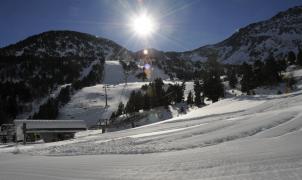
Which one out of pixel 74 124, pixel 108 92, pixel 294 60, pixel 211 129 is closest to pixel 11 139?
pixel 74 124

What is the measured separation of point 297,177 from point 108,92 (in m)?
143

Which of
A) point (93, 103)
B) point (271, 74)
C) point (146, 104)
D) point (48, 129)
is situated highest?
point (93, 103)

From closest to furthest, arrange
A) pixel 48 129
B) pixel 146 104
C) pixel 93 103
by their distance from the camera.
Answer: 1. pixel 48 129
2. pixel 146 104
3. pixel 93 103

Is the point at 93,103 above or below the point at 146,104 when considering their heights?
above

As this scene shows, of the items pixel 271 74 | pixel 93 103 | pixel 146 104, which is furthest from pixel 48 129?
pixel 93 103

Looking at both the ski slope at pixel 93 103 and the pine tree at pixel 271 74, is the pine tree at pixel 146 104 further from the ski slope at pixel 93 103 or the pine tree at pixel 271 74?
the pine tree at pixel 271 74

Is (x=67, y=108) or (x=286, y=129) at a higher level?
(x=67, y=108)

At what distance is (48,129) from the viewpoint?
51.6m

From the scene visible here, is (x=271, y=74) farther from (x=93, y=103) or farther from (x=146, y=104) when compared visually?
(x=93, y=103)

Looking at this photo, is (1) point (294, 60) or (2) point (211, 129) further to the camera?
(1) point (294, 60)

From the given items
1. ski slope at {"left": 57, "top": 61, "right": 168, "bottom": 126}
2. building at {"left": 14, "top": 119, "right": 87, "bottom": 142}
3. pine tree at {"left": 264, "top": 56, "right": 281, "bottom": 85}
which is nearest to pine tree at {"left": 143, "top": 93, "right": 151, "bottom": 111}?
ski slope at {"left": 57, "top": 61, "right": 168, "bottom": 126}

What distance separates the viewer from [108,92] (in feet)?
481

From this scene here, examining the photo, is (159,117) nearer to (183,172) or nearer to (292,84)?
(292,84)

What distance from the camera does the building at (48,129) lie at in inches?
1977
